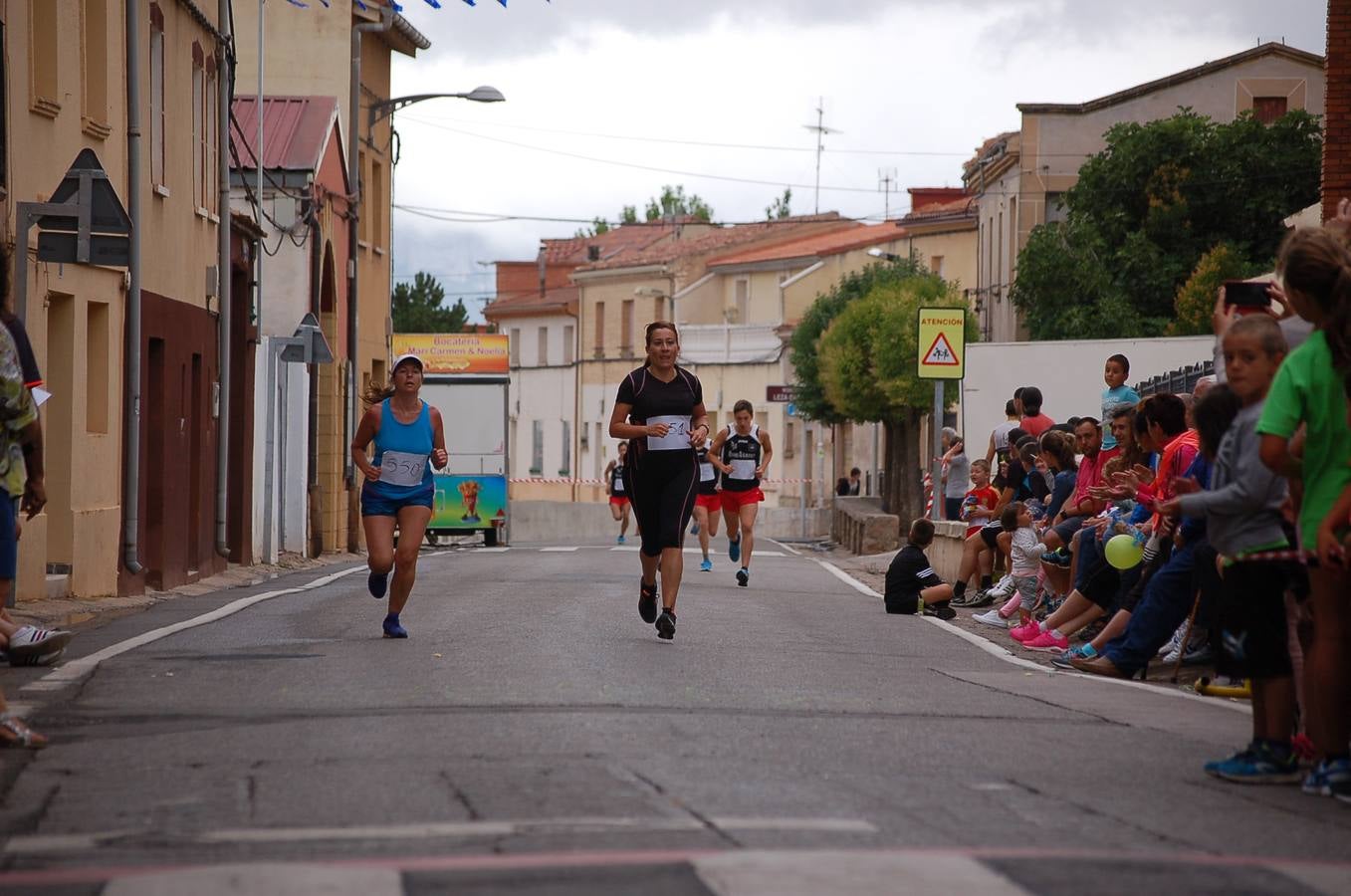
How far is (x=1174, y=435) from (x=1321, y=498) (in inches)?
207

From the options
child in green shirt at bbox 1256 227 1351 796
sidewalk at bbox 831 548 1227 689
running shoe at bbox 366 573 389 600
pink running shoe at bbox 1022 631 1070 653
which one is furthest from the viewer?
pink running shoe at bbox 1022 631 1070 653

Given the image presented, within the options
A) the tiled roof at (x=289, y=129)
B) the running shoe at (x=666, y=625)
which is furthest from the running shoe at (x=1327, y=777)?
the tiled roof at (x=289, y=129)

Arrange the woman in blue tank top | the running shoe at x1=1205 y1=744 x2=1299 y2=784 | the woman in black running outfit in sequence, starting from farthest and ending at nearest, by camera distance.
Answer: the woman in blue tank top, the woman in black running outfit, the running shoe at x1=1205 y1=744 x2=1299 y2=784

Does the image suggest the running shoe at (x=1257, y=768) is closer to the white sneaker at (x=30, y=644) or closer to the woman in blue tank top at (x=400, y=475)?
the white sneaker at (x=30, y=644)

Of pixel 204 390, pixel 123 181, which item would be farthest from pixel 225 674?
pixel 204 390

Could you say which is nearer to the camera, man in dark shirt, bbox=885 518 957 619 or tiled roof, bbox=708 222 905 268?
man in dark shirt, bbox=885 518 957 619

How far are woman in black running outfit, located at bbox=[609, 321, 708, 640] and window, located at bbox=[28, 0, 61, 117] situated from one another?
641 centimetres

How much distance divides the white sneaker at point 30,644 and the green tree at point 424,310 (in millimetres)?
79206

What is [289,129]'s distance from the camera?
36562mm

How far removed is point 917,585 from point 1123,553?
16.9 ft

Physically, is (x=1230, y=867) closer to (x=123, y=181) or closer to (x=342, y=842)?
(x=342, y=842)

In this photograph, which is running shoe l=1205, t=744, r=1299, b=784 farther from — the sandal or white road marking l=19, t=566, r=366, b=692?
white road marking l=19, t=566, r=366, b=692

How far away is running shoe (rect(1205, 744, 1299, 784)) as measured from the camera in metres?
8.00

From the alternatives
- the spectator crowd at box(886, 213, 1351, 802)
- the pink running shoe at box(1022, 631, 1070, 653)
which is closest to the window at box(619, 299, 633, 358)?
the pink running shoe at box(1022, 631, 1070, 653)
